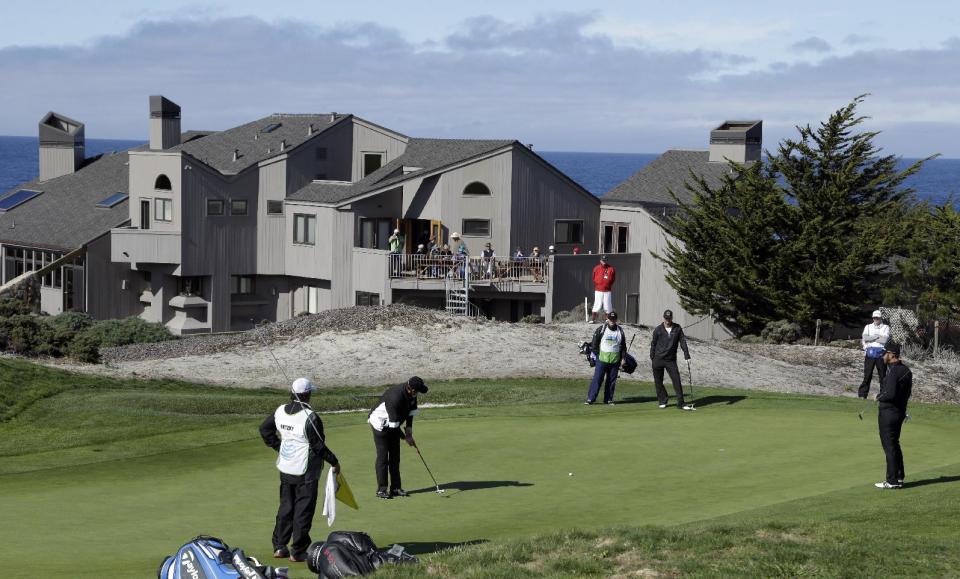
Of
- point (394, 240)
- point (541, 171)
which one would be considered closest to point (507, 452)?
point (394, 240)

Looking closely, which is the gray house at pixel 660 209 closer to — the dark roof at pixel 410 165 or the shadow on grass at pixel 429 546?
the dark roof at pixel 410 165

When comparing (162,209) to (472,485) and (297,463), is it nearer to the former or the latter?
(472,485)

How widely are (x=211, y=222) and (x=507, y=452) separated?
126 ft

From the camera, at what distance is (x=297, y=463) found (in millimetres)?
13008

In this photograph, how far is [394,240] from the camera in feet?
157

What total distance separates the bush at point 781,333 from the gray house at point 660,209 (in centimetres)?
365

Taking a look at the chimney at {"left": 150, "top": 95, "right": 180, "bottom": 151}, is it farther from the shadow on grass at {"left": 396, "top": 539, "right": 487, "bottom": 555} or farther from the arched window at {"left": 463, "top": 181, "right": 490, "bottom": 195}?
the shadow on grass at {"left": 396, "top": 539, "right": 487, "bottom": 555}

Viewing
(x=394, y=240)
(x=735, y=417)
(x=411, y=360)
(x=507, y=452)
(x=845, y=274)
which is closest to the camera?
(x=507, y=452)

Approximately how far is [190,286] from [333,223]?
23.4 ft

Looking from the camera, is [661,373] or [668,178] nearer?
[661,373]

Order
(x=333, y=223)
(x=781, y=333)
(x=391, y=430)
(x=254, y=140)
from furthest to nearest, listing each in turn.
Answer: (x=254, y=140)
(x=333, y=223)
(x=781, y=333)
(x=391, y=430)

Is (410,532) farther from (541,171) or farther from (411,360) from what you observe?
(541,171)

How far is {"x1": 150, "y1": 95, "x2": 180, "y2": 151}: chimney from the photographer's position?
60812 mm

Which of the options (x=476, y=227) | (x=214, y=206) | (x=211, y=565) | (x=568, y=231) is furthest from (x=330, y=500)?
(x=214, y=206)
